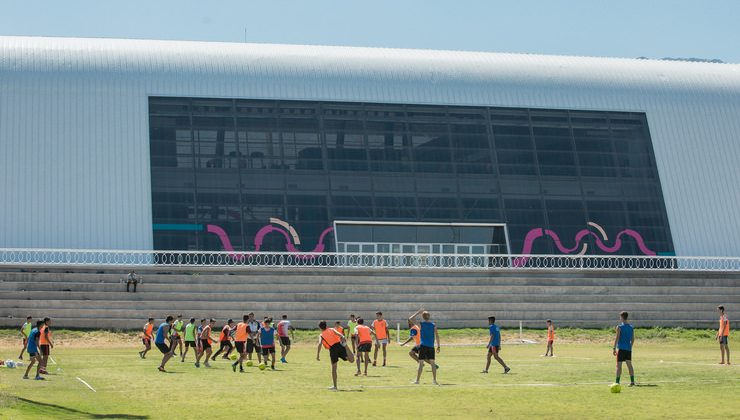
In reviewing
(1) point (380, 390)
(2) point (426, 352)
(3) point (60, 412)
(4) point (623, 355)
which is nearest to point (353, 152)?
(2) point (426, 352)

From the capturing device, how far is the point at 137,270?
187ft

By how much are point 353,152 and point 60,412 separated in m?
49.9

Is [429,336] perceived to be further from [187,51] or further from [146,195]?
[187,51]

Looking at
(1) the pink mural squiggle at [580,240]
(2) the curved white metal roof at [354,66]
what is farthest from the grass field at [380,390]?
(2) the curved white metal roof at [354,66]

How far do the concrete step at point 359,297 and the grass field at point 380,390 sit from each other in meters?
8.76

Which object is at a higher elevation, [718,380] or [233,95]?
[233,95]

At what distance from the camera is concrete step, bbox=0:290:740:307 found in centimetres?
5406

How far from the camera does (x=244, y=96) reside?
73750mm

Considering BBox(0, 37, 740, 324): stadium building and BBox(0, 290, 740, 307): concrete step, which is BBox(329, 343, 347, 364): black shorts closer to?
BBox(0, 290, 740, 307): concrete step

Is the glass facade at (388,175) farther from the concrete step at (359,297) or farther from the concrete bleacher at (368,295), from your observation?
the concrete step at (359,297)

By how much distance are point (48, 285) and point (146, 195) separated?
1476cm

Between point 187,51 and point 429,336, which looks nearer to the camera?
point 429,336

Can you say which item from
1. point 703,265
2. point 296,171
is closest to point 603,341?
point 703,265

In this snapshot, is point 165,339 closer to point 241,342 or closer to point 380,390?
point 241,342
